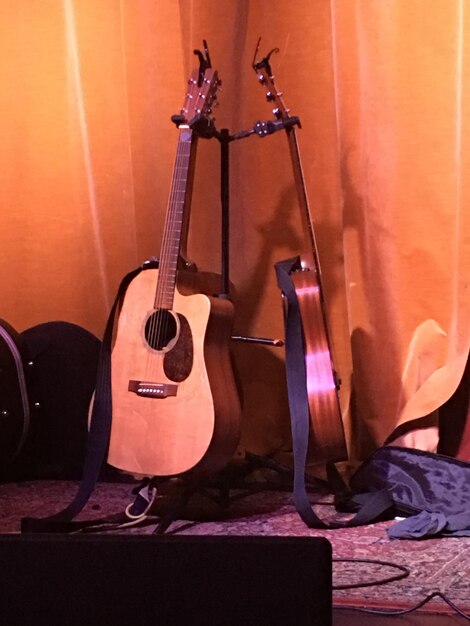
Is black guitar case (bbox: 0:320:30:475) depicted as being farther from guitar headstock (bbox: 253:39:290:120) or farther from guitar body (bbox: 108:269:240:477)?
guitar headstock (bbox: 253:39:290:120)

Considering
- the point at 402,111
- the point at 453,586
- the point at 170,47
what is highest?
the point at 170,47

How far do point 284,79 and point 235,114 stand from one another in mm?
163

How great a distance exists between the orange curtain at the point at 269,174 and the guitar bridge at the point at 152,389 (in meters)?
0.49

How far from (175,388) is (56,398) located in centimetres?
58

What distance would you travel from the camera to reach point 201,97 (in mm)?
1848

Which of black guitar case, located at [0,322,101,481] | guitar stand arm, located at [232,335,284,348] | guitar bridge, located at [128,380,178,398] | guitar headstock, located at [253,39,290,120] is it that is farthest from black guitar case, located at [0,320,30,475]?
guitar headstock, located at [253,39,290,120]

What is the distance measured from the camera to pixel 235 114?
7.02 ft

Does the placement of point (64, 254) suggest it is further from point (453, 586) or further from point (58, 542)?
point (58, 542)

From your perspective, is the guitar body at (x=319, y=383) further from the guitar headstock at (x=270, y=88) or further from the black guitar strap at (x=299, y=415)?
the guitar headstock at (x=270, y=88)

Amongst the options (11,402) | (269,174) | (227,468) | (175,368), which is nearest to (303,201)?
(269,174)

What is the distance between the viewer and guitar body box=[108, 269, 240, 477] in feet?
5.48

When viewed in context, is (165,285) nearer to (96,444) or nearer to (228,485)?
(96,444)

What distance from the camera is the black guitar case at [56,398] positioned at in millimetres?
2131

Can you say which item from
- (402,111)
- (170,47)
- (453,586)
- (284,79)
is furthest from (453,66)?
(453,586)
